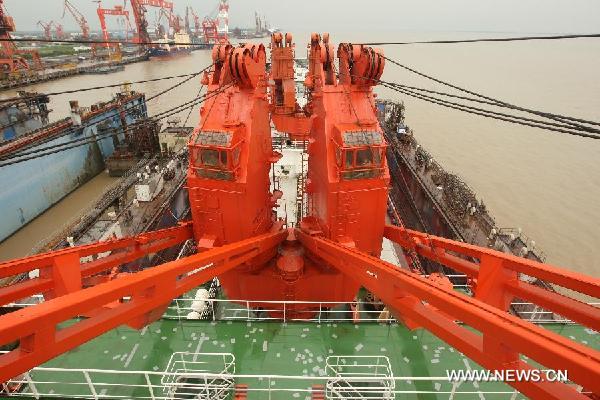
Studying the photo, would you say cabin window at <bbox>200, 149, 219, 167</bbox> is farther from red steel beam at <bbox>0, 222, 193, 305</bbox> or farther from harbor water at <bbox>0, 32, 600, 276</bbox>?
harbor water at <bbox>0, 32, 600, 276</bbox>

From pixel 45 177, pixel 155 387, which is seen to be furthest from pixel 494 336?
pixel 45 177

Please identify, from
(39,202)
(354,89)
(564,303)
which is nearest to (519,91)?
(354,89)

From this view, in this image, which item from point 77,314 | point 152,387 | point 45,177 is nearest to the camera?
point 77,314

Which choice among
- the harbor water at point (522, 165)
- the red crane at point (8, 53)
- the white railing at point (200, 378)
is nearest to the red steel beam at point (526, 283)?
the white railing at point (200, 378)

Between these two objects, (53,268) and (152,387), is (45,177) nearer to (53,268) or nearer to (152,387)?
(53,268)

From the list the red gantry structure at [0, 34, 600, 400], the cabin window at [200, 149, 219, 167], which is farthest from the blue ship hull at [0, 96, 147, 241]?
the cabin window at [200, 149, 219, 167]
